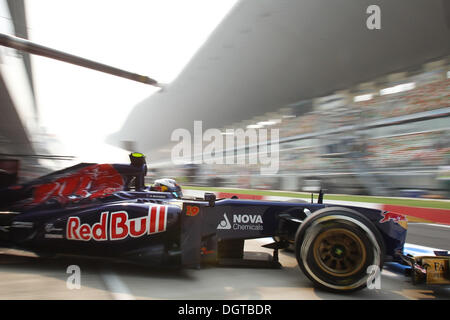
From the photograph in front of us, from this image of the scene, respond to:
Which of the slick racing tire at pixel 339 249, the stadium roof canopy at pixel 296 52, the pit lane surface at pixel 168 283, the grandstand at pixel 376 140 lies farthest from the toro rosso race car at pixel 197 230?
the grandstand at pixel 376 140

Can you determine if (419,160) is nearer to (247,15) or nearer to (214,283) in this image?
(214,283)

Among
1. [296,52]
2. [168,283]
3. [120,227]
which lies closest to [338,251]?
[168,283]

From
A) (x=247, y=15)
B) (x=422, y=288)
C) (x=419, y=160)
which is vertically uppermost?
(x=247, y=15)

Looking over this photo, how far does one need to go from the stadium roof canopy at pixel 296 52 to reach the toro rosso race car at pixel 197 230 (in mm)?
5042

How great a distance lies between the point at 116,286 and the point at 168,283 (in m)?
0.43

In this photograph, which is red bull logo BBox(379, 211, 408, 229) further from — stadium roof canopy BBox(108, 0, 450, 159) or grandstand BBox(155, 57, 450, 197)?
grandstand BBox(155, 57, 450, 197)

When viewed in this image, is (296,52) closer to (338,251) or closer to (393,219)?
(393,219)

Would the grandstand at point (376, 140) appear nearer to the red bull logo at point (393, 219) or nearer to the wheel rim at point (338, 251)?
the red bull logo at point (393, 219)

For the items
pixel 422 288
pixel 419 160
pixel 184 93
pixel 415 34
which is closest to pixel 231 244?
pixel 422 288

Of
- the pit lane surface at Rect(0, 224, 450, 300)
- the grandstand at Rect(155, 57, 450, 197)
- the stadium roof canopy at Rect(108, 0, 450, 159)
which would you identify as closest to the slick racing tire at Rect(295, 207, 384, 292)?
the pit lane surface at Rect(0, 224, 450, 300)

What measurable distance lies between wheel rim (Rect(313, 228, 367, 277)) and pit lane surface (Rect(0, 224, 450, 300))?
0.21 meters

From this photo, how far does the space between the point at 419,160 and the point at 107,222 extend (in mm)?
11408

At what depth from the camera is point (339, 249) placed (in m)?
2.70

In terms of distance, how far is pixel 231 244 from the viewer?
3.50 meters
